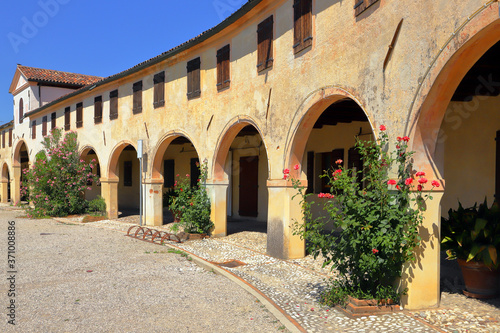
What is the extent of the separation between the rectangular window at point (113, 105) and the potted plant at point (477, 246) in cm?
1380

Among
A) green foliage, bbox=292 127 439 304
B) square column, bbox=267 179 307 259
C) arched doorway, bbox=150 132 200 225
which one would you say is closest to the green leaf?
green foliage, bbox=292 127 439 304

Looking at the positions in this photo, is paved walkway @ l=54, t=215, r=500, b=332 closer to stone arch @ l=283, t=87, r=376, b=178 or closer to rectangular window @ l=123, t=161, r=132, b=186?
Answer: stone arch @ l=283, t=87, r=376, b=178

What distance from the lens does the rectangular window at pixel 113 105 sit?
16781 mm

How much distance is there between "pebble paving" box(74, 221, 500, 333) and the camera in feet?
15.7

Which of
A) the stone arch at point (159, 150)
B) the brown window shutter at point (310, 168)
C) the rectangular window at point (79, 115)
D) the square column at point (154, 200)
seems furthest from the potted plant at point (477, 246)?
the rectangular window at point (79, 115)

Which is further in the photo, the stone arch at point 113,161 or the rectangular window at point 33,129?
the rectangular window at point 33,129

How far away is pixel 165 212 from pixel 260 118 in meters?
11.0

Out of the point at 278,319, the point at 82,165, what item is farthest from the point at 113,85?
the point at 278,319

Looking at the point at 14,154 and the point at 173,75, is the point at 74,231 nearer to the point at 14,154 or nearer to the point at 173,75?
the point at 173,75

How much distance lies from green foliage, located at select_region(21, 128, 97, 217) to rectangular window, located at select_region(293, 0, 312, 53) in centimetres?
1295

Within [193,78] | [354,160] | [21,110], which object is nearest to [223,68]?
[193,78]

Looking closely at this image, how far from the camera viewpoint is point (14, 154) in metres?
28.1

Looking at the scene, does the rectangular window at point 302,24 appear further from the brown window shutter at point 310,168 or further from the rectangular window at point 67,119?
the rectangular window at point 67,119

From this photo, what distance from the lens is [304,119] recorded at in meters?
8.16
